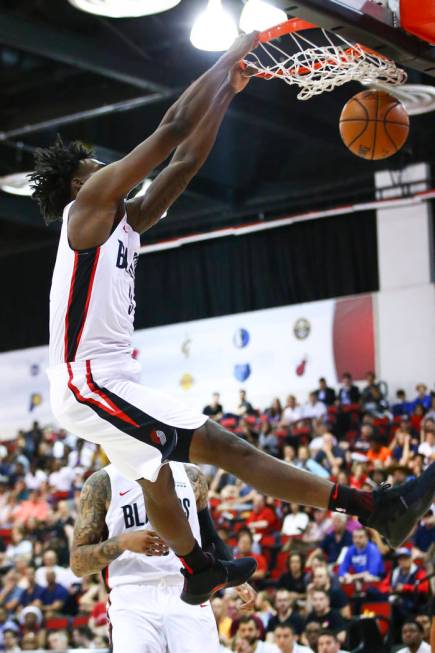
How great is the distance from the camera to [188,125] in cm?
469

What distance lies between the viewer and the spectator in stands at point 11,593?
14.7 meters

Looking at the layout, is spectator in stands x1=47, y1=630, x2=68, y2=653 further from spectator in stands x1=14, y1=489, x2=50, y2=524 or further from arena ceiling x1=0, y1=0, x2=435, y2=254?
arena ceiling x1=0, y1=0, x2=435, y2=254

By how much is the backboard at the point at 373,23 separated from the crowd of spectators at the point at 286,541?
3.14 metres

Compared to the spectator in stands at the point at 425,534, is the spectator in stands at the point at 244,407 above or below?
above

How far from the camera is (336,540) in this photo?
12.9 metres

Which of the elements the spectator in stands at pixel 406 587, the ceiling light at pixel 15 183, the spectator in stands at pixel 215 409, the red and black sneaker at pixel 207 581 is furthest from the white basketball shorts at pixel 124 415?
the spectator in stands at pixel 215 409

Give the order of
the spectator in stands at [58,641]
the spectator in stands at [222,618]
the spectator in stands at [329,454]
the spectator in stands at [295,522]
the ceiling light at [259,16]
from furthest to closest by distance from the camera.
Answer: the spectator in stands at [329,454], the spectator in stands at [295,522], the spectator in stands at [58,641], the spectator in stands at [222,618], the ceiling light at [259,16]

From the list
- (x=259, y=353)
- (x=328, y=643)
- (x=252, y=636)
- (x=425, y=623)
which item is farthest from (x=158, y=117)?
(x=328, y=643)

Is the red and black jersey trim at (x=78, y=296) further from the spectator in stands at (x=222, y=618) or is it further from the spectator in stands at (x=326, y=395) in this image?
the spectator in stands at (x=326, y=395)

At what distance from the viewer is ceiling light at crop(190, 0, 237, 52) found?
9.39 m

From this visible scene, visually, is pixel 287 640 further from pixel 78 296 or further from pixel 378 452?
pixel 378 452

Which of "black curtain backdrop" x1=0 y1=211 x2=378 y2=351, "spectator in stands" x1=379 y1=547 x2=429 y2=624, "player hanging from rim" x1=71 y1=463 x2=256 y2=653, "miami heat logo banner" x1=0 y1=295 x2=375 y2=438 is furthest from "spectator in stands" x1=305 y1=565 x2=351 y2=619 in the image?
"black curtain backdrop" x1=0 y1=211 x2=378 y2=351

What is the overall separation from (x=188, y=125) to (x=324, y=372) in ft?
50.0

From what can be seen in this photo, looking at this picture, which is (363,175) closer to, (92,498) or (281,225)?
(281,225)
